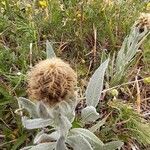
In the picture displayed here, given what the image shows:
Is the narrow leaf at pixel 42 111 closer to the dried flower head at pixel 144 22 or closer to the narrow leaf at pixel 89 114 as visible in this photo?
the narrow leaf at pixel 89 114

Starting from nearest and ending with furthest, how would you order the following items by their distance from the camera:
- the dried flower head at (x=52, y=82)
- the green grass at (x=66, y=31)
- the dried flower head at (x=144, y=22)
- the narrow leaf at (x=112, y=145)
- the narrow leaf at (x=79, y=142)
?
1. the dried flower head at (x=52, y=82)
2. the narrow leaf at (x=79, y=142)
3. the narrow leaf at (x=112, y=145)
4. the dried flower head at (x=144, y=22)
5. the green grass at (x=66, y=31)

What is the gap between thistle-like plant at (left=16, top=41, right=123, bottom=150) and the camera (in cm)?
147

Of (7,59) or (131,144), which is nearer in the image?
(131,144)

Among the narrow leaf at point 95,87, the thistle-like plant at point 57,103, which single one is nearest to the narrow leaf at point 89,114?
the thistle-like plant at point 57,103

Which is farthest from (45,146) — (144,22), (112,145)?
(144,22)

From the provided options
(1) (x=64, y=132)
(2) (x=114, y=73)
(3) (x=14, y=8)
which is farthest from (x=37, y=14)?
(1) (x=64, y=132)

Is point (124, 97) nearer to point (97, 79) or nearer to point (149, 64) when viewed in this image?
point (149, 64)

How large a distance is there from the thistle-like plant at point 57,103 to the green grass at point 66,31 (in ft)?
1.44

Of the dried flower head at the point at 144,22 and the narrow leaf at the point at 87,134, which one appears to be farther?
the dried flower head at the point at 144,22

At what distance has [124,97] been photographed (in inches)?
92.1

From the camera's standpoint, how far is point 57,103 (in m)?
1.52

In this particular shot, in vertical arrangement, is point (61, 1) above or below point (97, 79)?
above

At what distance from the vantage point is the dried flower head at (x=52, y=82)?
4.78 feet

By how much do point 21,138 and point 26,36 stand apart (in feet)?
2.06
